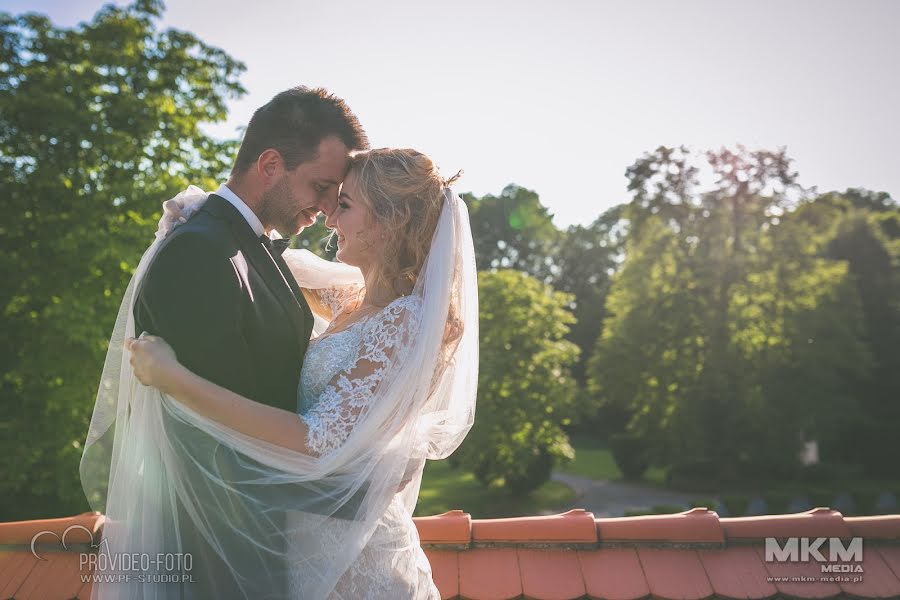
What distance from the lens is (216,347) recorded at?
6.81 ft

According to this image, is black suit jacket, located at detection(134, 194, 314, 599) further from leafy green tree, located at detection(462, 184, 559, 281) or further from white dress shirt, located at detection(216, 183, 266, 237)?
leafy green tree, located at detection(462, 184, 559, 281)

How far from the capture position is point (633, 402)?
77.5ft

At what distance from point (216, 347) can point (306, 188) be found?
33.8 inches

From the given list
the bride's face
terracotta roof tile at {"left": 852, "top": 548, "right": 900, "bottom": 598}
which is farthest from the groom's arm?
terracotta roof tile at {"left": 852, "top": 548, "right": 900, "bottom": 598}

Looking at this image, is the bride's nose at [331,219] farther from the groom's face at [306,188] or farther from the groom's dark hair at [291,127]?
the groom's dark hair at [291,127]

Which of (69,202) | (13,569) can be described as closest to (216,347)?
(13,569)

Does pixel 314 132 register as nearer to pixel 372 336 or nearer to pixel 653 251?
pixel 372 336

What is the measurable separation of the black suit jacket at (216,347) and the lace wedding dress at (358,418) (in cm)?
15

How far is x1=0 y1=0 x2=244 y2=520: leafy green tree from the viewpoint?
10297 mm

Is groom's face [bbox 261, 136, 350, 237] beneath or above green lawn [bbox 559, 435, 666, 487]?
above

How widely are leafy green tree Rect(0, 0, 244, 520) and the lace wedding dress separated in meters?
8.55

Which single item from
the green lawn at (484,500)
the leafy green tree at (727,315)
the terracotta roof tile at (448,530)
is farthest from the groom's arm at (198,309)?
the leafy green tree at (727,315)

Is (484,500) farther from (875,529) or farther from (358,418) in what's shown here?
(358,418)

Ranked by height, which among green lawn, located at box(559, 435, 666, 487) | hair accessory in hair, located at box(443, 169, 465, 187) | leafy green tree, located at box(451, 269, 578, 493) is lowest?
green lawn, located at box(559, 435, 666, 487)
